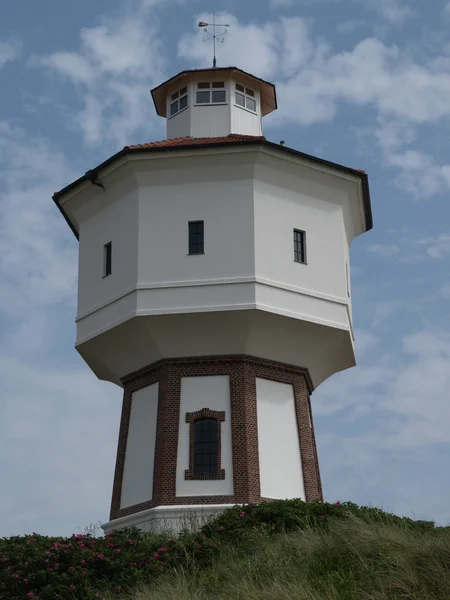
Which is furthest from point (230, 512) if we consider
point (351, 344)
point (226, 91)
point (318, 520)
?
point (226, 91)

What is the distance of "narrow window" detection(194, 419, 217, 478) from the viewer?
24.9 meters

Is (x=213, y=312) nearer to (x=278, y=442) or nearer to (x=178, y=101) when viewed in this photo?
(x=278, y=442)

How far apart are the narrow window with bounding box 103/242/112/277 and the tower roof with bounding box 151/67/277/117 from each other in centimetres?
593

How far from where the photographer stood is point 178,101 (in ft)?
99.1

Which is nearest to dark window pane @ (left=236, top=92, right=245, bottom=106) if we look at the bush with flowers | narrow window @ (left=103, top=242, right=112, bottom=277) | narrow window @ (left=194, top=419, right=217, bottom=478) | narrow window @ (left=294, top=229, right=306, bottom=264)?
narrow window @ (left=294, top=229, right=306, bottom=264)

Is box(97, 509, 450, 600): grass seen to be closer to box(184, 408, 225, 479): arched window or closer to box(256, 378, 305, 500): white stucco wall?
box(184, 408, 225, 479): arched window

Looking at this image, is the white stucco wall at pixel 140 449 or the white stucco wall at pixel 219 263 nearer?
the white stucco wall at pixel 219 263

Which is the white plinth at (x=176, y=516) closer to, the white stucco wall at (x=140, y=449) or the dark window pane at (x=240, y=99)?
the white stucco wall at (x=140, y=449)

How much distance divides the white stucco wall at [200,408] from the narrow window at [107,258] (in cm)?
350

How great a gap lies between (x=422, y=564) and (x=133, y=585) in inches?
244

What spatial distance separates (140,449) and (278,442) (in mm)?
3443

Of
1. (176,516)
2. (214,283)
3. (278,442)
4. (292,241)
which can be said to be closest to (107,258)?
(214,283)

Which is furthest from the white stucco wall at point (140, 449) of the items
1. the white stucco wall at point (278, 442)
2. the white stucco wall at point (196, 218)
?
the white stucco wall at point (196, 218)

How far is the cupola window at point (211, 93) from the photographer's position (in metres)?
29.7
